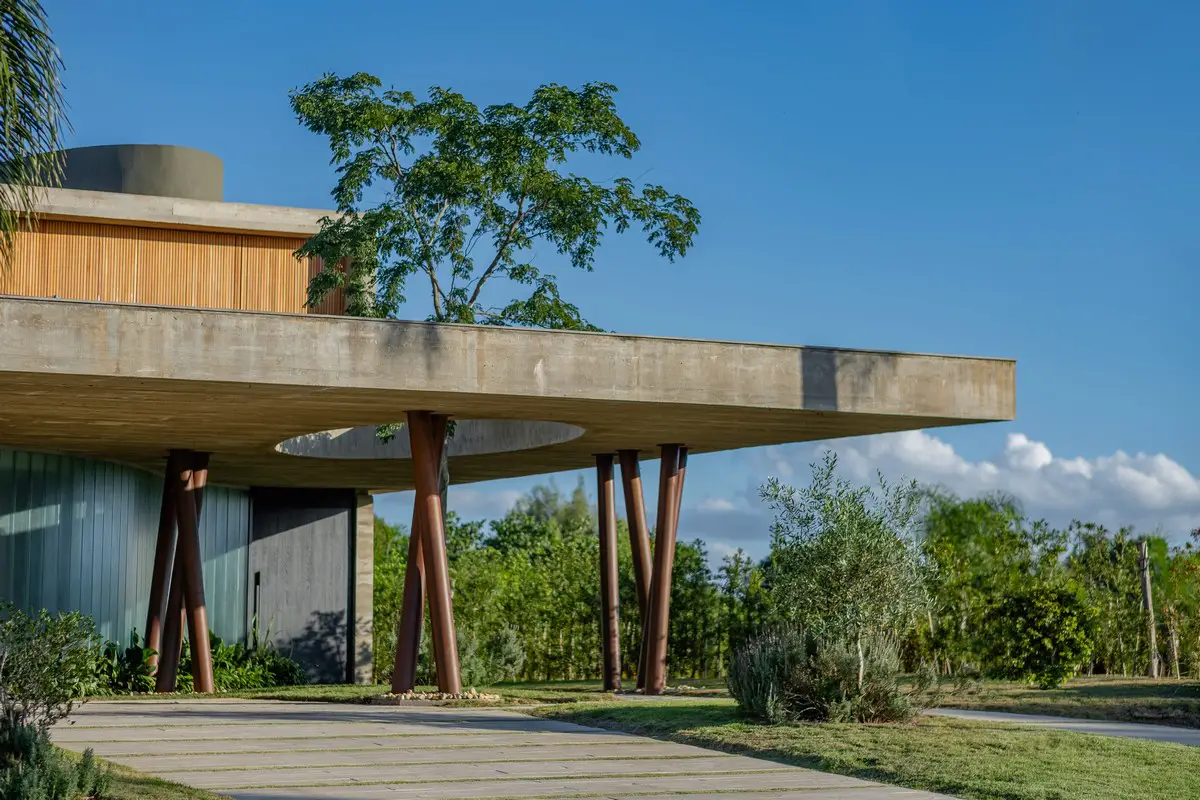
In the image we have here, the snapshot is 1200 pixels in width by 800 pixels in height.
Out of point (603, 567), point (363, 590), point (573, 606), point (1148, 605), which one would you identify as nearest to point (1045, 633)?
point (1148, 605)

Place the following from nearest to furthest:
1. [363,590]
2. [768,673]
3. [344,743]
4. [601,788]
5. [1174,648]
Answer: [601,788] < [344,743] < [768,673] < [1174,648] < [363,590]

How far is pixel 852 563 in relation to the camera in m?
12.1

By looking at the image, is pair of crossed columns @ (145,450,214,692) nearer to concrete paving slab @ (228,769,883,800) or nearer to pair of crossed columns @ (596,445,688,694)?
pair of crossed columns @ (596,445,688,694)

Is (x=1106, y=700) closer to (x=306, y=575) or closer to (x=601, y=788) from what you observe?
(x=601, y=788)

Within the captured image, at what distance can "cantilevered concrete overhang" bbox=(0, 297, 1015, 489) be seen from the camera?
485 inches

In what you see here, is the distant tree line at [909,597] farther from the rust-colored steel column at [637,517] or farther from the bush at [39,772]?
the bush at [39,772]

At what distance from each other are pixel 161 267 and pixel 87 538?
16.2 ft

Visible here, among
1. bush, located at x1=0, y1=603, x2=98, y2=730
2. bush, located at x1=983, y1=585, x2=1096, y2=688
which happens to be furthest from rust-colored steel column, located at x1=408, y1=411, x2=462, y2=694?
bush, located at x1=983, y1=585, x2=1096, y2=688

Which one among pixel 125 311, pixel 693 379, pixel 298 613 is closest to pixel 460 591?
pixel 298 613

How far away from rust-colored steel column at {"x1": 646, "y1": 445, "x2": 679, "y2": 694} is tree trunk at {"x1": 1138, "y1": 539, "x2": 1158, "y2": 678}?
644 centimetres

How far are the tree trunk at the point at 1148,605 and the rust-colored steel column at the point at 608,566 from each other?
23.1ft

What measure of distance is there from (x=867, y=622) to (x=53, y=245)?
50.3 ft

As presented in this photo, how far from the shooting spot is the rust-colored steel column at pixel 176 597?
61.5ft

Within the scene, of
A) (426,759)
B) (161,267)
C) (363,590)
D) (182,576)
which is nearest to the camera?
(426,759)
